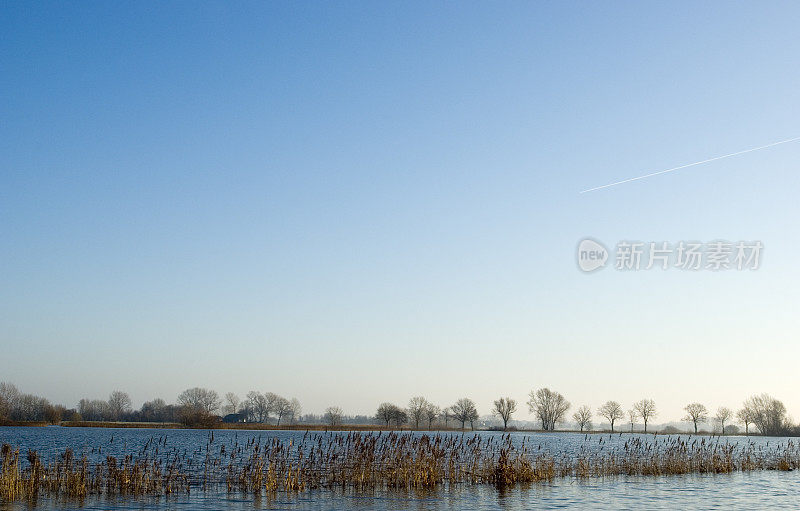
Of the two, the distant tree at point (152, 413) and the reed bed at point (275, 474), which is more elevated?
the reed bed at point (275, 474)

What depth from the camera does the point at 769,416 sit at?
5438 inches

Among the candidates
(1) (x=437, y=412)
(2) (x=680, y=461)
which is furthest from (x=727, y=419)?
(2) (x=680, y=461)

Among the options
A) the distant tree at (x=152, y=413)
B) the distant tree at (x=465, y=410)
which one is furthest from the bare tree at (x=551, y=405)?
the distant tree at (x=152, y=413)

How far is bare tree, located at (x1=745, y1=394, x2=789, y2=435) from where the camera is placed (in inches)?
5344

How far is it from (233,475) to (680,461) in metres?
26.8

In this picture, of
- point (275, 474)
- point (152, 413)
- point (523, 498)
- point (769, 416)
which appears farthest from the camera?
point (152, 413)

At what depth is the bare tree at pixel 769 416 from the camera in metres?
136

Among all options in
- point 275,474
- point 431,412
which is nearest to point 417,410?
point 431,412

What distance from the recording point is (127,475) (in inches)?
957

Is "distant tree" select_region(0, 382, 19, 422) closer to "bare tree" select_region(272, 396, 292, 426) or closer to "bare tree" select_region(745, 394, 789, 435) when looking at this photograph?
"bare tree" select_region(272, 396, 292, 426)

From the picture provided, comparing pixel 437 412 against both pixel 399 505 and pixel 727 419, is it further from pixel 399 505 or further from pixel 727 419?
pixel 399 505

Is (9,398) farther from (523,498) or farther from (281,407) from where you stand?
(523,498)

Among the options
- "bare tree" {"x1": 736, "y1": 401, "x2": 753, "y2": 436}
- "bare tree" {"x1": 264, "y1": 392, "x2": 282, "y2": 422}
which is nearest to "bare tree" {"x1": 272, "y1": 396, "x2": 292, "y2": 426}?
"bare tree" {"x1": 264, "y1": 392, "x2": 282, "y2": 422}

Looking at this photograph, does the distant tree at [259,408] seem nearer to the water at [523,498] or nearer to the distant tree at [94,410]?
the distant tree at [94,410]
